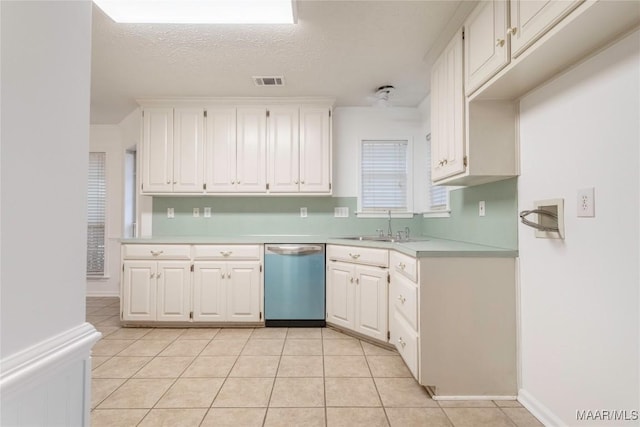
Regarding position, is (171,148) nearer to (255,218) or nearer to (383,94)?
(255,218)

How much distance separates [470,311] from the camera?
184 centimetres

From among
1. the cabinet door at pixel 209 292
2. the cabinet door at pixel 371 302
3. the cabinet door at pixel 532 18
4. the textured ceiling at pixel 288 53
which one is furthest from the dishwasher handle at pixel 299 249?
the cabinet door at pixel 532 18

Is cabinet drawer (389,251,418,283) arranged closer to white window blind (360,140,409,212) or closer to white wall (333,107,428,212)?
white window blind (360,140,409,212)

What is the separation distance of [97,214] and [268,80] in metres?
3.20

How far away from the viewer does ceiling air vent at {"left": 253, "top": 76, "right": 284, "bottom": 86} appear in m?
2.81

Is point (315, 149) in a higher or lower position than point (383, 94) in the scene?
lower

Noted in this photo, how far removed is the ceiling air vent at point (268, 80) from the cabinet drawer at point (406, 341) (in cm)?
230

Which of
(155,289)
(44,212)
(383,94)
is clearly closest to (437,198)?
(383,94)

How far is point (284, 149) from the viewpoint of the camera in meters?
3.31

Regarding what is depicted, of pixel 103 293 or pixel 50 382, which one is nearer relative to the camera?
pixel 50 382

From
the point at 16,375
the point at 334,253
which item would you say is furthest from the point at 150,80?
the point at 16,375

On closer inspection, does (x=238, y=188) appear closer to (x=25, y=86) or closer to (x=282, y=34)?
(x=282, y=34)

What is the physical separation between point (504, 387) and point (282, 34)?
2712 mm

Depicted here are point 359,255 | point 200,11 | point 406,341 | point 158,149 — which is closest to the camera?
point 200,11
